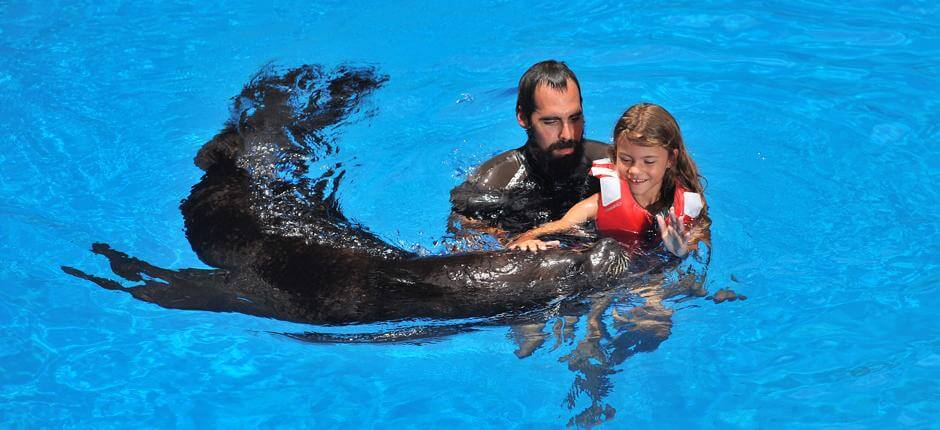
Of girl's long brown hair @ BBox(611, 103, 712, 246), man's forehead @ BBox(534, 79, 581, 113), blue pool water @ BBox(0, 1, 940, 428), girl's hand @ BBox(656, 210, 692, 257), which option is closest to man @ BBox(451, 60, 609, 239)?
man's forehead @ BBox(534, 79, 581, 113)

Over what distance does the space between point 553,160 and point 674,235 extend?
139 cm

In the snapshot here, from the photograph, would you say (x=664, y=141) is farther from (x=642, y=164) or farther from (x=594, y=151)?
(x=594, y=151)

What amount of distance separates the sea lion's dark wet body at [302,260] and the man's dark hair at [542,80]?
1214 mm

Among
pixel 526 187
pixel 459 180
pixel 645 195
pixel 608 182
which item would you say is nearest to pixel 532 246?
pixel 608 182

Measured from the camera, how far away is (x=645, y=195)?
5.14 meters

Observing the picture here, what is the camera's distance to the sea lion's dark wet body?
14.5 feet

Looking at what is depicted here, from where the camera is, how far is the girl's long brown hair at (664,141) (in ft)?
15.3

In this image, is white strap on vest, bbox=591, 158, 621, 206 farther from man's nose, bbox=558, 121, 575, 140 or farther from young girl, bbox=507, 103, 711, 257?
man's nose, bbox=558, 121, 575, 140

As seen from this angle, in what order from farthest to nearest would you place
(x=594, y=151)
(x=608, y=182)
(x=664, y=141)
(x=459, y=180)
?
(x=459, y=180), (x=594, y=151), (x=608, y=182), (x=664, y=141)

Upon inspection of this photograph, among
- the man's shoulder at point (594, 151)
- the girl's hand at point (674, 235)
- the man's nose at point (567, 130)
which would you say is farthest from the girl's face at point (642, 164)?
the man's shoulder at point (594, 151)

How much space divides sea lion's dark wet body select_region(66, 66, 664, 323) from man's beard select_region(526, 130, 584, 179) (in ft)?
3.95

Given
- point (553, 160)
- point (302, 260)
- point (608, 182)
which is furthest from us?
point (553, 160)

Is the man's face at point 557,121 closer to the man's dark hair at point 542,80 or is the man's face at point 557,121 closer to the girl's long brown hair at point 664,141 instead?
the man's dark hair at point 542,80

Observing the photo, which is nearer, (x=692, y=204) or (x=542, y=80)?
(x=692, y=204)
